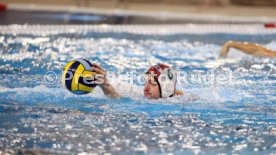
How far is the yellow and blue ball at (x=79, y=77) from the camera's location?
315 centimetres

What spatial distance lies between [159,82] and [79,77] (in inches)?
18.5

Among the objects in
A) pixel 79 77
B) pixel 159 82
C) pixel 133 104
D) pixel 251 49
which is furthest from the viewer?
pixel 251 49

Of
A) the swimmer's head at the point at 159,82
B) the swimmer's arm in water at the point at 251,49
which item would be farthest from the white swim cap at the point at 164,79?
the swimmer's arm in water at the point at 251,49

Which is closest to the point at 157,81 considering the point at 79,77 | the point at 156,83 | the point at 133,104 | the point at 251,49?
the point at 156,83

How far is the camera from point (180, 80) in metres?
4.06

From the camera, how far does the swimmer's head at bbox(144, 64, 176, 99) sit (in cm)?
328

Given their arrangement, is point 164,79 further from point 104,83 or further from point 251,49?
point 251,49

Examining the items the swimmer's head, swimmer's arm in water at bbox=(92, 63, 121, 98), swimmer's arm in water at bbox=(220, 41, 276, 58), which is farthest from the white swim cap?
swimmer's arm in water at bbox=(220, 41, 276, 58)

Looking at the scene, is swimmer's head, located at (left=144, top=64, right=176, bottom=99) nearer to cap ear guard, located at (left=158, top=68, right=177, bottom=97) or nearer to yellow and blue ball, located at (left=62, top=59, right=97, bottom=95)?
cap ear guard, located at (left=158, top=68, right=177, bottom=97)

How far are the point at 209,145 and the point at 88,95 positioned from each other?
104 cm

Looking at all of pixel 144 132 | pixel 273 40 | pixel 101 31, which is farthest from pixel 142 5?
pixel 144 132

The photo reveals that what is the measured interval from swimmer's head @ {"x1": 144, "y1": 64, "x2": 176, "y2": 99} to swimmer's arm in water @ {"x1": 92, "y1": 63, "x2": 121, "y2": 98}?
8.4 inches

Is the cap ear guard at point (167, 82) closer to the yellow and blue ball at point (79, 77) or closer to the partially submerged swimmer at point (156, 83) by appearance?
the partially submerged swimmer at point (156, 83)

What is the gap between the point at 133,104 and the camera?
3.39 meters
